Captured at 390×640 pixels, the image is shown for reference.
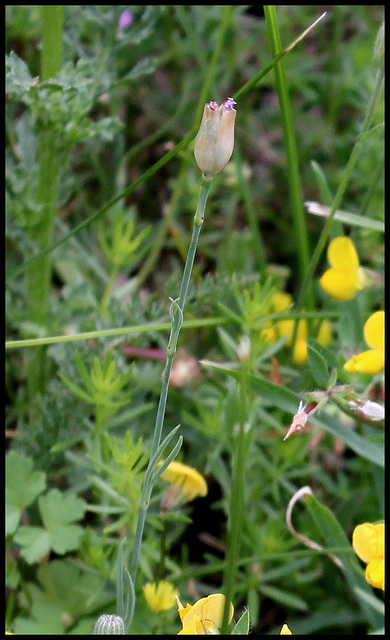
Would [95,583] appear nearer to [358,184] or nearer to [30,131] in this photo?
[30,131]

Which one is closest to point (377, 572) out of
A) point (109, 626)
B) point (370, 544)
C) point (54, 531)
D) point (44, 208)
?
point (370, 544)

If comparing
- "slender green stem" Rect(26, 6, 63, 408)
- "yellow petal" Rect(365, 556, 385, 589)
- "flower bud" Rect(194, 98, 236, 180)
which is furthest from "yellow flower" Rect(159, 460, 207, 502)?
"flower bud" Rect(194, 98, 236, 180)

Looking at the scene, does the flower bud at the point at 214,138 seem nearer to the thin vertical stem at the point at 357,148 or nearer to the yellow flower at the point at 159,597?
the thin vertical stem at the point at 357,148

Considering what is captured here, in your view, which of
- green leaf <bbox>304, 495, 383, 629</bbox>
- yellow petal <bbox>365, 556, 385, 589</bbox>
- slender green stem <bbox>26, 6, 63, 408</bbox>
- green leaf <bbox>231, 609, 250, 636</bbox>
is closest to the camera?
green leaf <bbox>231, 609, 250, 636</bbox>

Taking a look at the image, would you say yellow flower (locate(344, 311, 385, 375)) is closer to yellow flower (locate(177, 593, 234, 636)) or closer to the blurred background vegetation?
the blurred background vegetation

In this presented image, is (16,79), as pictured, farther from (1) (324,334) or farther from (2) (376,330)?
(1) (324,334)
